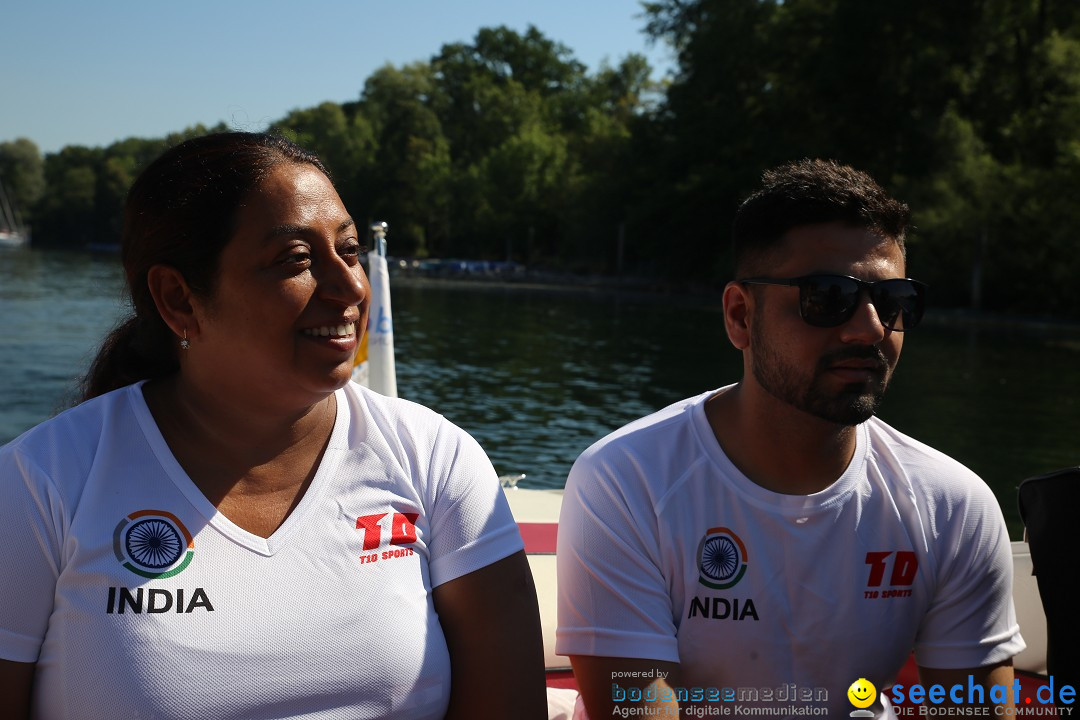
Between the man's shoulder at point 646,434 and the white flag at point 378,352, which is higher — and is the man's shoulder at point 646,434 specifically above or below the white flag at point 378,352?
above

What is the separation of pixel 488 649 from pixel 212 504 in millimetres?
505

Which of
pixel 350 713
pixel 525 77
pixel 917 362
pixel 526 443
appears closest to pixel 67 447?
pixel 350 713

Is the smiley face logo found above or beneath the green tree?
beneath

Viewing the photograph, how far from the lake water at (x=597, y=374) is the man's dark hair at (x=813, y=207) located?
1270 mm

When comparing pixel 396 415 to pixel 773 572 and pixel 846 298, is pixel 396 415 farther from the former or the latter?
pixel 846 298

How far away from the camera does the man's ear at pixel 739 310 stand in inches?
84.6

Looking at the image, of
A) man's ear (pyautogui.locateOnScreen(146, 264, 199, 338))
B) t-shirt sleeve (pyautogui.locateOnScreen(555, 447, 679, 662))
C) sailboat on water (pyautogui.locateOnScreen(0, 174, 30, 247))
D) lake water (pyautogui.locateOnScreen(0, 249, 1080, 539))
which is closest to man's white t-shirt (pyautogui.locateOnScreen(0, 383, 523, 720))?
man's ear (pyautogui.locateOnScreen(146, 264, 199, 338))

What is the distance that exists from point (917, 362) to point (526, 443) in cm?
1367

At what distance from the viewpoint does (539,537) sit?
380 cm

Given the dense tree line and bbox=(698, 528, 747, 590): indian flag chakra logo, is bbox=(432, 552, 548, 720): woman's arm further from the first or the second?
the dense tree line

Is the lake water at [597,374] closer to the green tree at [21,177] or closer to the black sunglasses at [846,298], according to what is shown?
the black sunglasses at [846,298]

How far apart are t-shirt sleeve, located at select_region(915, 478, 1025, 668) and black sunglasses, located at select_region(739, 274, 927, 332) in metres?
0.39

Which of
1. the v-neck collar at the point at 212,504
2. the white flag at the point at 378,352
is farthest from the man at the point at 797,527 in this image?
the white flag at the point at 378,352

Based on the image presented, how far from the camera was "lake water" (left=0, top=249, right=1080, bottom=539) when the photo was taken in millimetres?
15242
